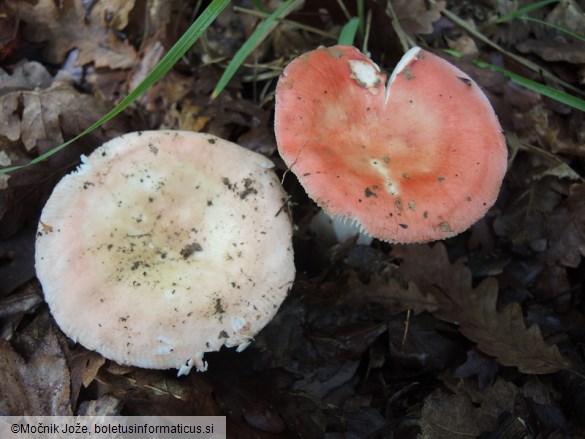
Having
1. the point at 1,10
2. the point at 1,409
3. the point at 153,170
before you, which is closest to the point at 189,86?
the point at 153,170

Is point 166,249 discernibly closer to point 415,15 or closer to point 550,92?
point 415,15

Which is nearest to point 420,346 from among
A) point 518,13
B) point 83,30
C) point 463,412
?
point 463,412

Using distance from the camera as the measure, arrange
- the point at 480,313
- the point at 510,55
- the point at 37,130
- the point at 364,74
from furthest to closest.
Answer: the point at 510,55 < the point at 37,130 < the point at 480,313 < the point at 364,74

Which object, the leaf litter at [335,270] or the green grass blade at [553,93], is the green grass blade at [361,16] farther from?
the green grass blade at [553,93]

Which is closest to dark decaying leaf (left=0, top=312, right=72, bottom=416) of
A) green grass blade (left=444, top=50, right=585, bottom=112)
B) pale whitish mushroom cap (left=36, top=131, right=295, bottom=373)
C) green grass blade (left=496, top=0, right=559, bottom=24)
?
pale whitish mushroom cap (left=36, top=131, right=295, bottom=373)

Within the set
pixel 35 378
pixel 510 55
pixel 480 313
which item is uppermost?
pixel 510 55

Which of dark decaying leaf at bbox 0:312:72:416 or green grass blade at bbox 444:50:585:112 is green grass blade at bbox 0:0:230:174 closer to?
dark decaying leaf at bbox 0:312:72:416
